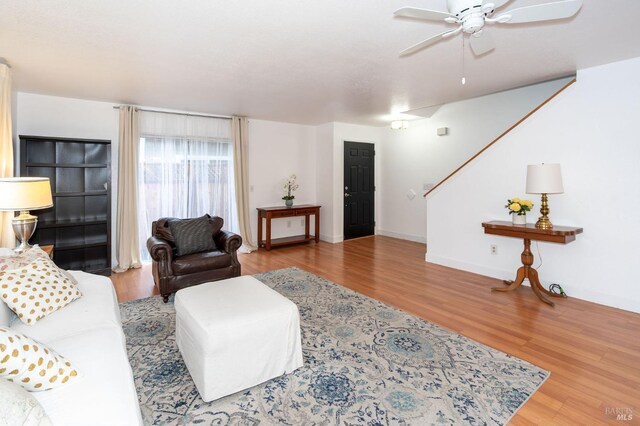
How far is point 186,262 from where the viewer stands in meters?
3.51

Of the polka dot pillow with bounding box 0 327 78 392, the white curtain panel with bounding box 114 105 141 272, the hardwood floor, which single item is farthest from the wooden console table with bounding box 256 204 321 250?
the polka dot pillow with bounding box 0 327 78 392

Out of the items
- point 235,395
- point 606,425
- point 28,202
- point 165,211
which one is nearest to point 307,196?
point 165,211

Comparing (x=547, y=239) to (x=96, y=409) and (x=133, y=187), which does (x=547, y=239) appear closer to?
(x=96, y=409)

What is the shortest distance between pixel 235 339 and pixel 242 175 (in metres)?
4.21

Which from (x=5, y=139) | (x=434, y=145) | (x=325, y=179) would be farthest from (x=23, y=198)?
(x=434, y=145)

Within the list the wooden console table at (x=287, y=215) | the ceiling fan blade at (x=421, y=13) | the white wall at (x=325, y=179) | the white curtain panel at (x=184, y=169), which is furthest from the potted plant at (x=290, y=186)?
the ceiling fan blade at (x=421, y=13)

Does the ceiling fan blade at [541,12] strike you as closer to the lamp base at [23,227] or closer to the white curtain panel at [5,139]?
the lamp base at [23,227]

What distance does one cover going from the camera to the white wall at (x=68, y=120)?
418 cm

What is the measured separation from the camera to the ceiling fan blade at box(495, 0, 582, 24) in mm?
1748

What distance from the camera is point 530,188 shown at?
352 cm

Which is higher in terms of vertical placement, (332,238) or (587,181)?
(587,181)

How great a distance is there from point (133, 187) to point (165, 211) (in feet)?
1.97

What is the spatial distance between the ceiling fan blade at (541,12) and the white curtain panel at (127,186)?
4.77 meters

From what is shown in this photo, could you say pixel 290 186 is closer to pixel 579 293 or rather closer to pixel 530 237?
pixel 530 237
